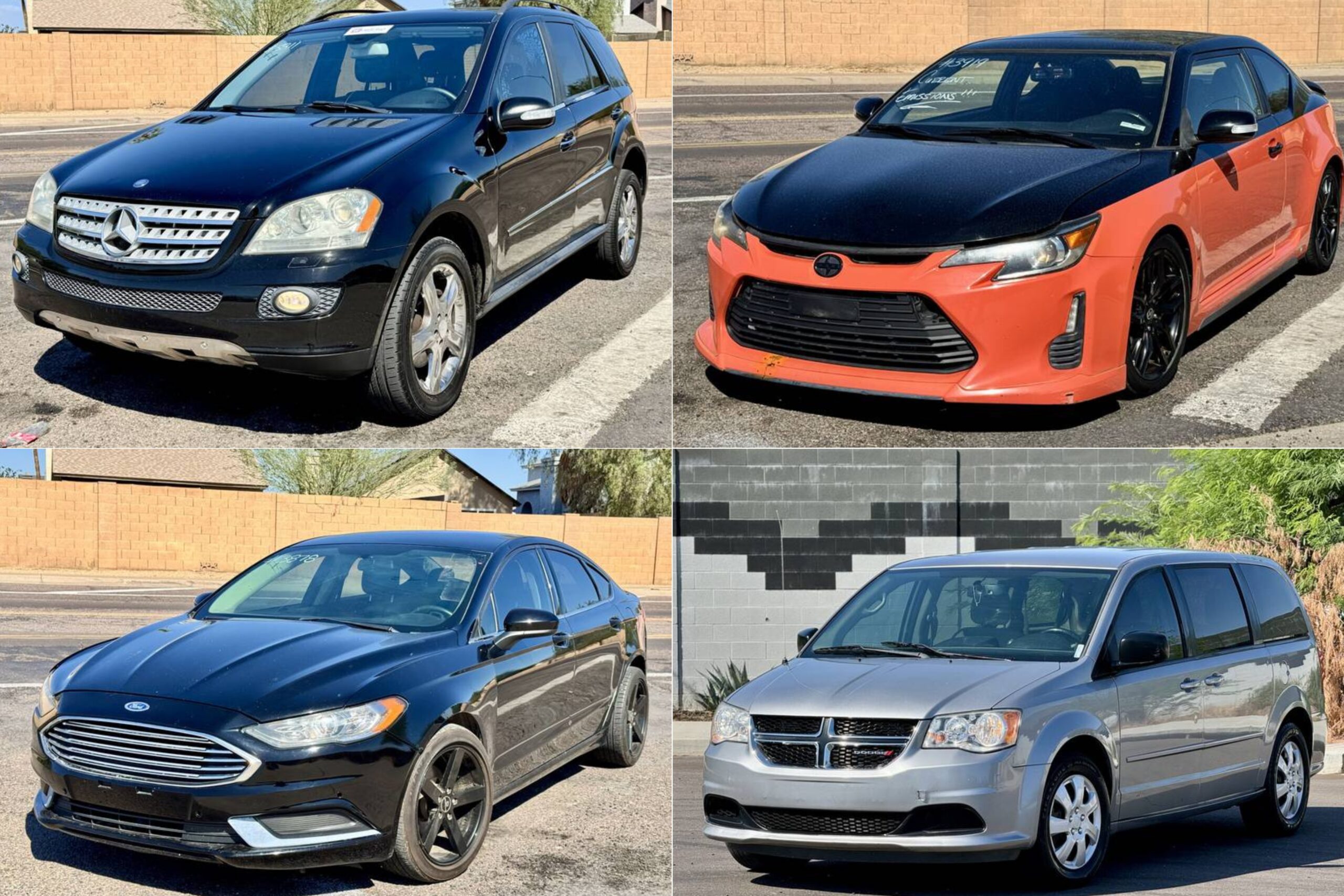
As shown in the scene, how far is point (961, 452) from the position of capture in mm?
14352

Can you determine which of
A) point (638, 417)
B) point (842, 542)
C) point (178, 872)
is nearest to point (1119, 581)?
point (638, 417)

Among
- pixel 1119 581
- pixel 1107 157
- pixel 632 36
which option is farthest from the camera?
pixel 632 36

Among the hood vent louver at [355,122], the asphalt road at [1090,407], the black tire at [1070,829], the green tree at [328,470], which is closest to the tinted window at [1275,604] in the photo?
the asphalt road at [1090,407]

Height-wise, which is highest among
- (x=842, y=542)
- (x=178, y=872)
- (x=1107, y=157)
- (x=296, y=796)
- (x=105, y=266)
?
(x=1107, y=157)

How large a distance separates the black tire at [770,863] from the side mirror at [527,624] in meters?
1.25

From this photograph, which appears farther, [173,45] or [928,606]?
[173,45]

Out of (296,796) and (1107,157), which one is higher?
(1107,157)

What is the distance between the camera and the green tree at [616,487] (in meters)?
36.3

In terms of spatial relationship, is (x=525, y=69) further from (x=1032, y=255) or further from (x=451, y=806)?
(x=451, y=806)

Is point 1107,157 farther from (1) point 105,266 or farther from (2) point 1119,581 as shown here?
(1) point 105,266

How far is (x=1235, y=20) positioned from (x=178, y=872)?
3997 centimetres

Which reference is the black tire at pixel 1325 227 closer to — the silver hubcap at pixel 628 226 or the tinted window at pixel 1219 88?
the tinted window at pixel 1219 88

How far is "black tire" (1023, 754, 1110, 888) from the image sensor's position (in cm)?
552

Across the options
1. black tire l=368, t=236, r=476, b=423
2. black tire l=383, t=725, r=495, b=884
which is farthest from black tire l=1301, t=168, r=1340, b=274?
black tire l=383, t=725, r=495, b=884
